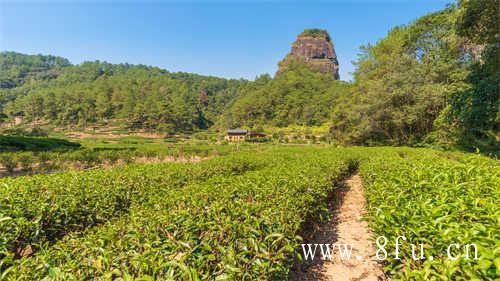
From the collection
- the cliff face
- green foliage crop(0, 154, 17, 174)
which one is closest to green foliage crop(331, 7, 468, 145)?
green foliage crop(0, 154, 17, 174)

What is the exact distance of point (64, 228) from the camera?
332 cm

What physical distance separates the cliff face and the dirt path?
117m

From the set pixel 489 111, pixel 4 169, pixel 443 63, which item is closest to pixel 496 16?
pixel 489 111

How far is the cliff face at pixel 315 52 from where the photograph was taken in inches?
4606

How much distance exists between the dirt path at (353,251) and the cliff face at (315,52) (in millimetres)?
116699

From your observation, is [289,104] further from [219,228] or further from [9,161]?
[219,228]

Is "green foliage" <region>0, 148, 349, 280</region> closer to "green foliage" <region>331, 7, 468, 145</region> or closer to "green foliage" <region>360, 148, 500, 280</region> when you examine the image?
"green foliage" <region>360, 148, 500, 280</region>

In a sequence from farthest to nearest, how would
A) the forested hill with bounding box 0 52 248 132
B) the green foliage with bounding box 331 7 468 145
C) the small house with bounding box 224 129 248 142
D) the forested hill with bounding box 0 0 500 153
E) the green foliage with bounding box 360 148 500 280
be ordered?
the forested hill with bounding box 0 52 248 132 → the small house with bounding box 224 129 248 142 → the green foliage with bounding box 331 7 468 145 → the forested hill with bounding box 0 0 500 153 → the green foliage with bounding box 360 148 500 280

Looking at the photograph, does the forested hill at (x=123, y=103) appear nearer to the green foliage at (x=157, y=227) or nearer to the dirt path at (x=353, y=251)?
the green foliage at (x=157, y=227)

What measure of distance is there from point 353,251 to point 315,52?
130728 millimetres

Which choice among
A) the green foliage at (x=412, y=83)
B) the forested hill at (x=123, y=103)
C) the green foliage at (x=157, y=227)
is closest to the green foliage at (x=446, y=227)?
the green foliage at (x=157, y=227)

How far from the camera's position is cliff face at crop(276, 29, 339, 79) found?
117 meters

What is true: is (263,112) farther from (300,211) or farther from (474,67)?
(300,211)

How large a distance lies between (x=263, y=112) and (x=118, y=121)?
166ft
